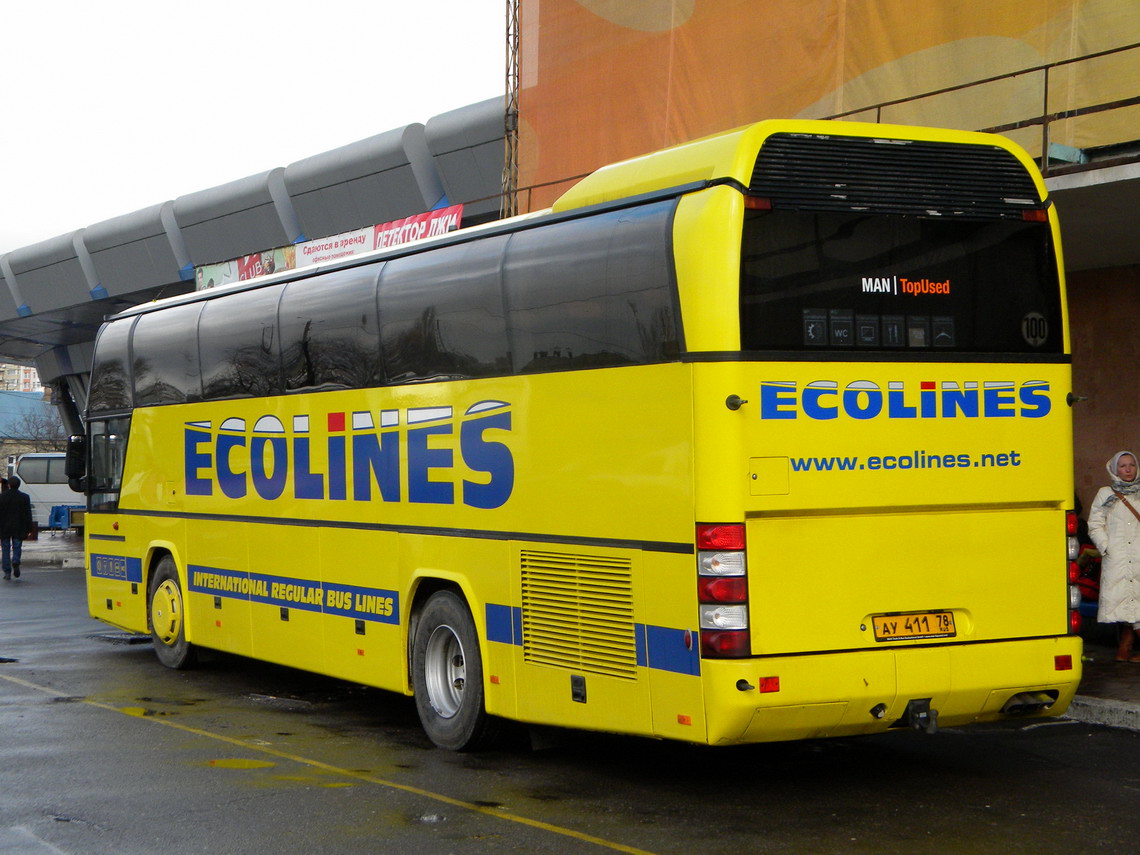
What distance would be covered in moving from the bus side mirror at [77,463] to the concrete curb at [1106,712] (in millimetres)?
10398

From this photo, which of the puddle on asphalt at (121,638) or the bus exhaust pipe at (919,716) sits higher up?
the bus exhaust pipe at (919,716)

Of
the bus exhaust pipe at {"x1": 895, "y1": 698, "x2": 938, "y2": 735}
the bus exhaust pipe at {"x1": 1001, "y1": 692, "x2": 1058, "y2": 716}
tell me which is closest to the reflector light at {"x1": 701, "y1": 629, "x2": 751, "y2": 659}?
the bus exhaust pipe at {"x1": 895, "y1": 698, "x2": 938, "y2": 735}

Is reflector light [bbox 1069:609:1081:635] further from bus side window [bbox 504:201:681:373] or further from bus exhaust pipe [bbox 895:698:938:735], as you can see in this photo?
bus side window [bbox 504:201:681:373]

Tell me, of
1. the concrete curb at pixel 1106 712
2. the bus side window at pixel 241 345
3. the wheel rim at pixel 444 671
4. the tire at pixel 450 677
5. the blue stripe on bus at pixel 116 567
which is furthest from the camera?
the blue stripe on bus at pixel 116 567

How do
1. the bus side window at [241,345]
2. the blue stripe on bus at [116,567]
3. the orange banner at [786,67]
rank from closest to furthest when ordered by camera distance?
the bus side window at [241,345], the blue stripe on bus at [116,567], the orange banner at [786,67]

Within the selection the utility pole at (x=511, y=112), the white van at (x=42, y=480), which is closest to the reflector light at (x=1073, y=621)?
the utility pole at (x=511, y=112)

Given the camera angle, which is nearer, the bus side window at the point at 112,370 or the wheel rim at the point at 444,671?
the wheel rim at the point at 444,671

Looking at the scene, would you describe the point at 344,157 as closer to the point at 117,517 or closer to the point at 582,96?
the point at 582,96

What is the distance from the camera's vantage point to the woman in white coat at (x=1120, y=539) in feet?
39.8

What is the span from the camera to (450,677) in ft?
31.8

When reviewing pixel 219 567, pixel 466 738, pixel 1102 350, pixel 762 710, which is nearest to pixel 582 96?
pixel 1102 350

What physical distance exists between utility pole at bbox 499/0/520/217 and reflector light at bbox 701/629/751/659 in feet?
56.7

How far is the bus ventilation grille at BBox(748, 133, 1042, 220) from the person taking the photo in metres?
7.58

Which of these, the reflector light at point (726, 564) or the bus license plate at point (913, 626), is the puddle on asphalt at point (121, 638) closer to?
the reflector light at point (726, 564)
